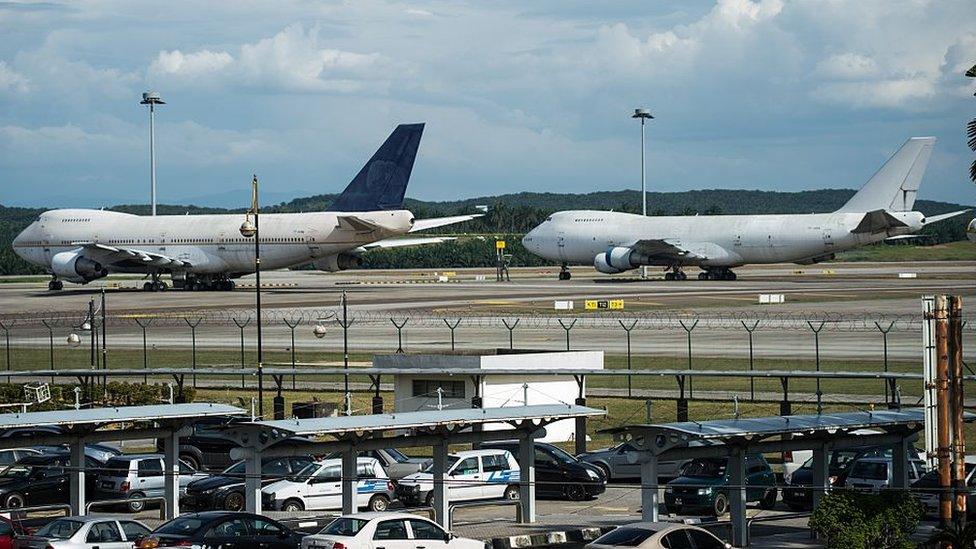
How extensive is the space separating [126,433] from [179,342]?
37.2 metres

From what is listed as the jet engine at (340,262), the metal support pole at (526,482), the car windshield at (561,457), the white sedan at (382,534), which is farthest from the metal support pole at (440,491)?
the jet engine at (340,262)

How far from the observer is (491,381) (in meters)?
40.9

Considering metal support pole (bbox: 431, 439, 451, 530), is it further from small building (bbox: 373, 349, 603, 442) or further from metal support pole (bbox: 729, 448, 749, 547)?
small building (bbox: 373, 349, 603, 442)

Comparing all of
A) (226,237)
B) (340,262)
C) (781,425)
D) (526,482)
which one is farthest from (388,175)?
(781,425)

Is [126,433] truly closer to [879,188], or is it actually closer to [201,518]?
[201,518]

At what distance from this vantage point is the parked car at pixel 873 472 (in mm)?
29844

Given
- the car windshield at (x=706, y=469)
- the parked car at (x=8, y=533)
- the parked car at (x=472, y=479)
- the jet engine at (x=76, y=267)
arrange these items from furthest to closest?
the jet engine at (x=76, y=267), the parked car at (x=472, y=479), the car windshield at (x=706, y=469), the parked car at (x=8, y=533)

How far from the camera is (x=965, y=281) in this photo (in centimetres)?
10512

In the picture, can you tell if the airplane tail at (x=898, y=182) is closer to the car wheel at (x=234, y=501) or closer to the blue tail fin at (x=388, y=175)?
the blue tail fin at (x=388, y=175)

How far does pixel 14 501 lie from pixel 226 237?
6752 cm

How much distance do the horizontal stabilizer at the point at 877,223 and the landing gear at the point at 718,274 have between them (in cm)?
1324

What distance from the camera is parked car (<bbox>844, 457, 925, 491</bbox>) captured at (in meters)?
29.8

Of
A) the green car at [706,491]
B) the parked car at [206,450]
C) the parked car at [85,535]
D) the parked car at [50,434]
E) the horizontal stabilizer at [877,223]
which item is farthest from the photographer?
the horizontal stabilizer at [877,223]

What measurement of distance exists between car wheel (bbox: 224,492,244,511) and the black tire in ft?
8.97
